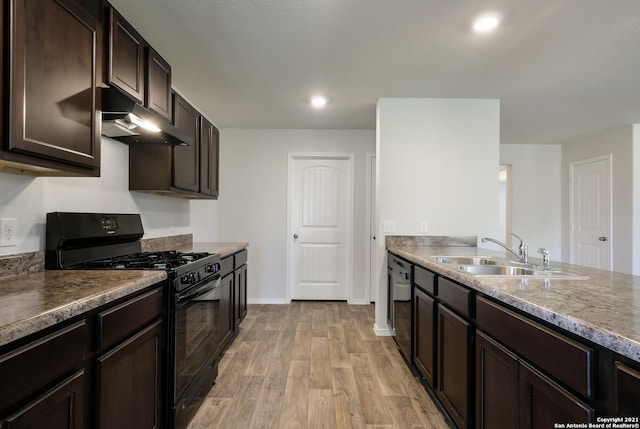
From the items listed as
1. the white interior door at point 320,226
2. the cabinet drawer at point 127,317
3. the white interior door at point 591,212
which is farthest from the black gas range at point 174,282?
the white interior door at point 591,212

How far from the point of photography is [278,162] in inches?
161

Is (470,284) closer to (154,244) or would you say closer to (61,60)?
(61,60)

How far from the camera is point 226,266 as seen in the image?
2451mm

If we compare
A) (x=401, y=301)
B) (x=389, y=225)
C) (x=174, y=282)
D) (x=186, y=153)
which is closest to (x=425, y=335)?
(x=401, y=301)

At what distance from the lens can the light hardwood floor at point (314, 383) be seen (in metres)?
1.77

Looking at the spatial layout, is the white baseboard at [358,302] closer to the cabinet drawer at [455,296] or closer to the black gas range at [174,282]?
the black gas range at [174,282]

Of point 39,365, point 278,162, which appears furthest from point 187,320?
point 278,162

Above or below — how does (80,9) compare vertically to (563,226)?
above

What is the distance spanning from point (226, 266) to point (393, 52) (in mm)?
2032

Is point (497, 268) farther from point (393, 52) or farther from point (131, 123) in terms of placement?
point (131, 123)

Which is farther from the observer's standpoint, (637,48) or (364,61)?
(364,61)

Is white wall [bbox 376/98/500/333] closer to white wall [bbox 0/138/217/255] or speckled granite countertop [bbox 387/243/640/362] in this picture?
speckled granite countertop [bbox 387/243/640/362]

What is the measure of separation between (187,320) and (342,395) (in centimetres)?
113

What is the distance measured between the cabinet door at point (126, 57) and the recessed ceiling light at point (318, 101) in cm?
152
